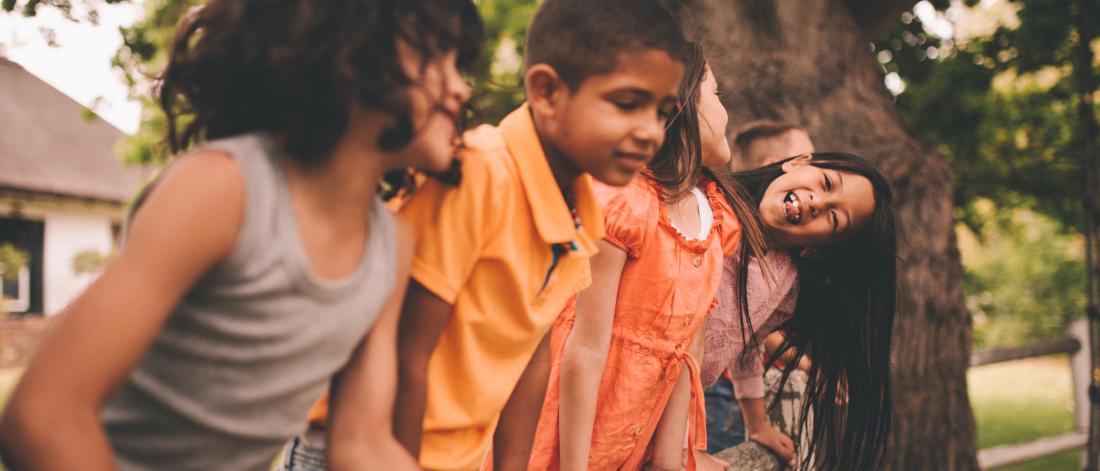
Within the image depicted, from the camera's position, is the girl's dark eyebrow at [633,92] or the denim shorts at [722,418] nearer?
the girl's dark eyebrow at [633,92]

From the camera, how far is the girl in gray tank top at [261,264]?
104cm

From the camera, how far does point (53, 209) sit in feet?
58.1

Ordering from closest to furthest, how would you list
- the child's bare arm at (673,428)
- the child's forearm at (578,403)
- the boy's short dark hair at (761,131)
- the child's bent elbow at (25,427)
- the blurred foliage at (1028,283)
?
the child's bent elbow at (25,427) < the child's forearm at (578,403) < the child's bare arm at (673,428) < the boy's short dark hair at (761,131) < the blurred foliage at (1028,283)

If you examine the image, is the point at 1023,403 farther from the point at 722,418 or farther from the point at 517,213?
the point at 517,213

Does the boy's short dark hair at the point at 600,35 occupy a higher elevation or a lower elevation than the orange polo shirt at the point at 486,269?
higher

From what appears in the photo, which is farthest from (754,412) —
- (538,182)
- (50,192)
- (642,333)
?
(50,192)

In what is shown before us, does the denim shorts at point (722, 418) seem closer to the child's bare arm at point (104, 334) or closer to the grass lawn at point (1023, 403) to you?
the child's bare arm at point (104, 334)

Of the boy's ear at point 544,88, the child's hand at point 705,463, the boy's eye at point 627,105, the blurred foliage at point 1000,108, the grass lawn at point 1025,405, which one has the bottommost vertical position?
the grass lawn at point 1025,405

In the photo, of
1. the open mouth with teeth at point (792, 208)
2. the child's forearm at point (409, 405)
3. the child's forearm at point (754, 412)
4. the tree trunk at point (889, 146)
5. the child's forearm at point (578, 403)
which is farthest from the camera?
the tree trunk at point (889, 146)

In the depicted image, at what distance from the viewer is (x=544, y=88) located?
159cm

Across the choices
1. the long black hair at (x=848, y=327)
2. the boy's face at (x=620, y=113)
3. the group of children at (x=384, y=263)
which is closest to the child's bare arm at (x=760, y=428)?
the long black hair at (x=848, y=327)

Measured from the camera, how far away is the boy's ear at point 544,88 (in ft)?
5.13

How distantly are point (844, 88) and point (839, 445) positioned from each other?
2.37 meters

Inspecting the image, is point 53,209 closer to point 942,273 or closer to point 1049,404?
point 942,273
